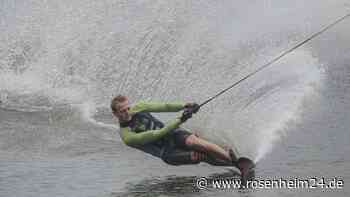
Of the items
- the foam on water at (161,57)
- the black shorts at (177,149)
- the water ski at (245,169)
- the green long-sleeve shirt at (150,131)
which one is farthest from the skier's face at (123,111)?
the foam on water at (161,57)

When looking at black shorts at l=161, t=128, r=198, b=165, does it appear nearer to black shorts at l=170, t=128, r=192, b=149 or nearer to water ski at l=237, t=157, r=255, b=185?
black shorts at l=170, t=128, r=192, b=149

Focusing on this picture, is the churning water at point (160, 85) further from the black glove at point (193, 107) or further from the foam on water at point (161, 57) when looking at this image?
the black glove at point (193, 107)

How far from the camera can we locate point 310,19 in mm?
18172

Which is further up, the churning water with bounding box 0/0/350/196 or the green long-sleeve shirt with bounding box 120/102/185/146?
the churning water with bounding box 0/0/350/196

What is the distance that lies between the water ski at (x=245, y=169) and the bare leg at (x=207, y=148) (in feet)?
0.53

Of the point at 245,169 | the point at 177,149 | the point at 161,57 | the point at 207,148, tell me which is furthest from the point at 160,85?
the point at 245,169

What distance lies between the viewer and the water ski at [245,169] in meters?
8.73

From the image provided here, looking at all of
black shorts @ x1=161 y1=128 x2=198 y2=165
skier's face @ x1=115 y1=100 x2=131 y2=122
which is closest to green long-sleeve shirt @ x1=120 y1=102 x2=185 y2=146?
skier's face @ x1=115 y1=100 x2=131 y2=122

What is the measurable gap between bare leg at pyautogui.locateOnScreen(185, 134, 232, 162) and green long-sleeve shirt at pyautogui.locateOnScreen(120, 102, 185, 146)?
0.35m

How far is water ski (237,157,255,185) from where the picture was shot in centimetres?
873

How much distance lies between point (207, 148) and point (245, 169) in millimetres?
509

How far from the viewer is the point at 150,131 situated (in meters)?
8.72

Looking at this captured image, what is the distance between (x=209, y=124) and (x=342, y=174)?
347 centimetres

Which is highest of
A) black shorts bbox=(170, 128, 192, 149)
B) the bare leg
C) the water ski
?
black shorts bbox=(170, 128, 192, 149)
